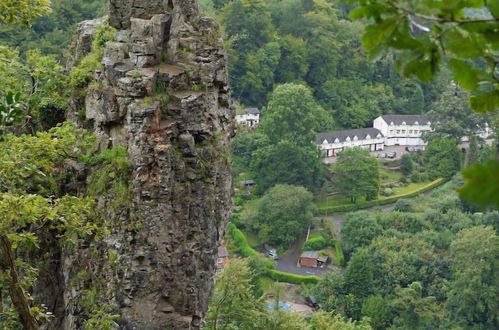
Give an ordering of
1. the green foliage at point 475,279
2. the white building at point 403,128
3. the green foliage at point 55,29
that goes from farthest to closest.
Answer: the white building at point 403,128, the green foliage at point 55,29, the green foliage at point 475,279

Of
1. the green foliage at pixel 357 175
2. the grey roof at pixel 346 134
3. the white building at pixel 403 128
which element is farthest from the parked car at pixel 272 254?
the white building at pixel 403 128

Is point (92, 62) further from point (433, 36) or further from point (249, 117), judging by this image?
point (249, 117)

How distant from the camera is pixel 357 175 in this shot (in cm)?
3416

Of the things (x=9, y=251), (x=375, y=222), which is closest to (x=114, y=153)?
(x=9, y=251)

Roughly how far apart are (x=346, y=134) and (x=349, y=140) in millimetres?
460

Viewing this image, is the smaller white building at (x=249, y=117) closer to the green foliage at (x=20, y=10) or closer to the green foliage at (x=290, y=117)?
the green foliage at (x=290, y=117)

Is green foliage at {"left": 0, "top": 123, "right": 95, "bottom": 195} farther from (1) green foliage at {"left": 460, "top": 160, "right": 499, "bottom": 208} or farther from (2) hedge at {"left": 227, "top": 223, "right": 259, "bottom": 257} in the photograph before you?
(2) hedge at {"left": 227, "top": 223, "right": 259, "bottom": 257}

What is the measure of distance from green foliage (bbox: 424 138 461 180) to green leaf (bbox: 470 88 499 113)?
35650mm

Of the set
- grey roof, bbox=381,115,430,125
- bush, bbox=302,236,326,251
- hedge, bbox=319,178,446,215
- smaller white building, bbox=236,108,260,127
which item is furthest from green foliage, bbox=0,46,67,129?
grey roof, bbox=381,115,430,125

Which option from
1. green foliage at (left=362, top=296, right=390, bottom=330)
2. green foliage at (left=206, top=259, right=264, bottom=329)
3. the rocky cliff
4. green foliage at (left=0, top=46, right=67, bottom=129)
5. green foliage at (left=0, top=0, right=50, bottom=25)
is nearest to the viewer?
green foliage at (left=0, top=0, right=50, bottom=25)

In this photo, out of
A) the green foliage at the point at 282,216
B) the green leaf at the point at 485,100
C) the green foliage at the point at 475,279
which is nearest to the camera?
the green leaf at the point at 485,100

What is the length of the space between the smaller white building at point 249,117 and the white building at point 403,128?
7.95 metres

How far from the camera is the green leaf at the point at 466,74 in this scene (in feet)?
6.65

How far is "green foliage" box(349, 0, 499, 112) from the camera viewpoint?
6.12ft
